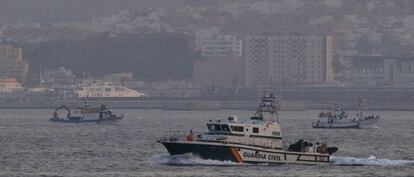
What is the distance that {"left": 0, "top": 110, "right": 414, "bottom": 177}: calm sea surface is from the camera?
9575 centimetres

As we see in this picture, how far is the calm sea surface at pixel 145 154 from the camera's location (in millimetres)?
95750

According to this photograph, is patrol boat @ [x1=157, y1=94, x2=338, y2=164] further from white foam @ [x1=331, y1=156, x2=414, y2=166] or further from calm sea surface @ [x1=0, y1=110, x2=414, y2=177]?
white foam @ [x1=331, y1=156, x2=414, y2=166]

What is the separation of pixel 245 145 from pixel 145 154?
1104cm

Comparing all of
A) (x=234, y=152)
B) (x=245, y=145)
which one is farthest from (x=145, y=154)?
(x=234, y=152)

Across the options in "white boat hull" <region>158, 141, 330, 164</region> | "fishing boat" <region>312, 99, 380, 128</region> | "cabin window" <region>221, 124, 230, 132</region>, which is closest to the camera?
"white boat hull" <region>158, 141, 330, 164</region>

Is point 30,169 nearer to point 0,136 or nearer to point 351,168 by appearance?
point 351,168

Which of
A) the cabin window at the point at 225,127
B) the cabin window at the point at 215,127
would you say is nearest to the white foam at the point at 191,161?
the cabin window at the point at 225,127

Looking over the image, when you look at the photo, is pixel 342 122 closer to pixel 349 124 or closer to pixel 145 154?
pixel 349 124

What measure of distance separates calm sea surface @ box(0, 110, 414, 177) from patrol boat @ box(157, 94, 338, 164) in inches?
15.5

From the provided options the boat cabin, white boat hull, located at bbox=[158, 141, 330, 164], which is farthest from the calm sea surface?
the boat cabin

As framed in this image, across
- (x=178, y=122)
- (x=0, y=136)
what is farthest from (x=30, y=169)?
(x=178, y=122)

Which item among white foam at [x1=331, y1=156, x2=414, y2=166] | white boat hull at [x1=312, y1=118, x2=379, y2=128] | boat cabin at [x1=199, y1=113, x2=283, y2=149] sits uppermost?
white boat hull at [x1=312, y1=118, x2=379, y2=128]

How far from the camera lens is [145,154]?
355 feet

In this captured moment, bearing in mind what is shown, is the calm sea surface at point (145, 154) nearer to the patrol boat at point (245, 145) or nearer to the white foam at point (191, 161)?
the white foam at point (191, 161)
